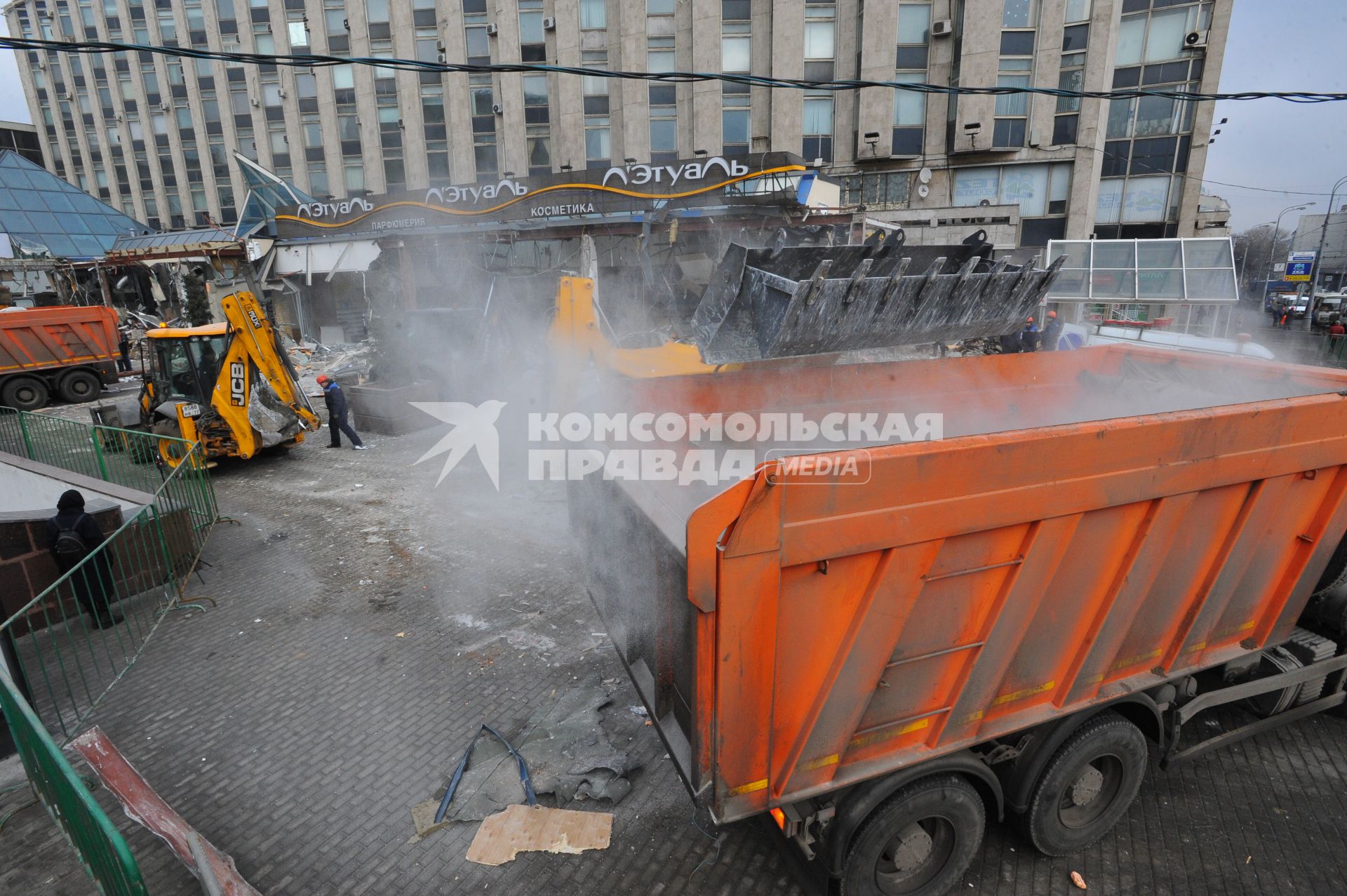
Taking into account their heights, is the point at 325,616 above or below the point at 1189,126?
below

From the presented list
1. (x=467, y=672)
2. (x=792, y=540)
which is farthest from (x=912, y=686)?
(x=467, y=672)

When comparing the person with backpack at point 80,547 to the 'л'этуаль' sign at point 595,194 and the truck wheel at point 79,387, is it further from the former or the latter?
the truck wheel at point 79,387

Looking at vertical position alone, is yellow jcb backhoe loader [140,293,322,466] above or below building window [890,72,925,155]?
below

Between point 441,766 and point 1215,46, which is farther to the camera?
point 1215,46

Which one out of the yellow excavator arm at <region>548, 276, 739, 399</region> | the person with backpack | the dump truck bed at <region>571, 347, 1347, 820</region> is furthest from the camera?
the yellow excavator arm at <region>548, 276, 739, 399</region>

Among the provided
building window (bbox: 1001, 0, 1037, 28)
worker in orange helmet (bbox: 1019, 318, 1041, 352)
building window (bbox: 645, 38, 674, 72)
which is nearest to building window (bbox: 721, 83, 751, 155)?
building window (bbox: 645, 38, 674, 72)

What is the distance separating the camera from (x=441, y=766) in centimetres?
411

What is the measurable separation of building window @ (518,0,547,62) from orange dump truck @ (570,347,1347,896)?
29.0m

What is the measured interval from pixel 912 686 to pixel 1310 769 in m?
3.38

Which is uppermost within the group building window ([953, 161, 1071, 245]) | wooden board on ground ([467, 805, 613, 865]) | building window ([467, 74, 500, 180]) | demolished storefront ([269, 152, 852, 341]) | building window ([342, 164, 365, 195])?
building window ([467, 74, 500, 180])

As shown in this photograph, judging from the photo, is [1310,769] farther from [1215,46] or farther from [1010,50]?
[1215,46]

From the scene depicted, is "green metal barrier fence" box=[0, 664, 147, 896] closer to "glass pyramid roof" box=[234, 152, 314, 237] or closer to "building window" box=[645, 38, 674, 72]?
"glass pyramid roof" box=[234, 152, 314, 237]

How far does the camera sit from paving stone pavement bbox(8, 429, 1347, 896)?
3.32 meters

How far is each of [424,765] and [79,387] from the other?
18.8m
